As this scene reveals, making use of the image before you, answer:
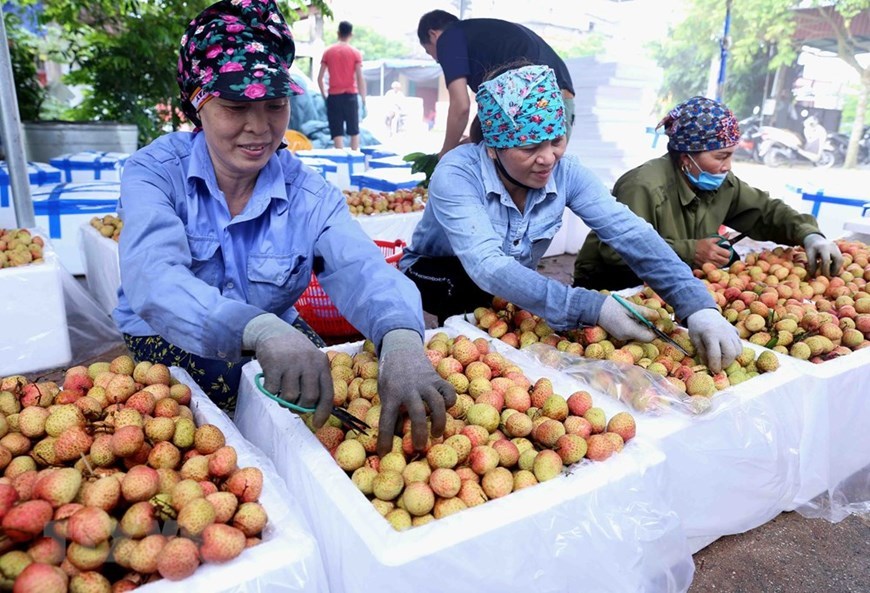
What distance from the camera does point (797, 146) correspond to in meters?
13.1

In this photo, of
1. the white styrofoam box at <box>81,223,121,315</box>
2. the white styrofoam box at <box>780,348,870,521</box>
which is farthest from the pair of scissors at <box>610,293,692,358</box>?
the white styrofoam box at <box>81,223,121,315</box>

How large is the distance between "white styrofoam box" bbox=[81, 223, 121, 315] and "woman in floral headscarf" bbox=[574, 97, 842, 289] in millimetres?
2659

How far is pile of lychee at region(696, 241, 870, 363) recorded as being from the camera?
2068mm

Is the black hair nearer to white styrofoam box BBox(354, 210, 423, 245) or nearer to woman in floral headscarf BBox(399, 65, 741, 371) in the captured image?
white styrofoam box BBox(354, 210, 423, 245)

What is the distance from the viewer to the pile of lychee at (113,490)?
0.98 meters

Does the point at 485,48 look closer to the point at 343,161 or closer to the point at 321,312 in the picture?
the point at 321,312

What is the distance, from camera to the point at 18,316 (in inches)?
123

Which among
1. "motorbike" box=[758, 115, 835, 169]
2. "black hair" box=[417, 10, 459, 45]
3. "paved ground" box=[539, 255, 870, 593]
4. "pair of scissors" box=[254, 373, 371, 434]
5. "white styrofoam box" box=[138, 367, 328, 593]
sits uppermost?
"black hair" box=[417, 10, 459, 45]

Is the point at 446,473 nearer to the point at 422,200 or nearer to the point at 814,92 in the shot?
the point at 422,200

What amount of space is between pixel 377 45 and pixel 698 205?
1044 inches

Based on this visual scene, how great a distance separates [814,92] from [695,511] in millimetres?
13066

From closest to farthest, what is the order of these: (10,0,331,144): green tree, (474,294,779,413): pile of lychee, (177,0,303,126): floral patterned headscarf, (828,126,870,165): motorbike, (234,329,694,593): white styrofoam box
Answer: (234,329,694,593): white styrofoam box
(177,0,303,126): floral patterned headscarf
(474,294,779,413): pile of lychee
(10,0,331,144): green tree
(828,126,870,165): motorbike

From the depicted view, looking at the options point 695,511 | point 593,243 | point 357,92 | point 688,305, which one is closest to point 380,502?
point 695,511

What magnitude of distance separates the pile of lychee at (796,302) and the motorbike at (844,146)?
1121 centimetres
